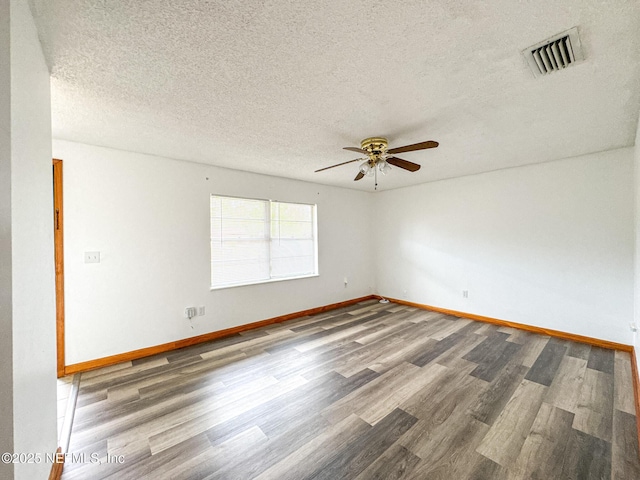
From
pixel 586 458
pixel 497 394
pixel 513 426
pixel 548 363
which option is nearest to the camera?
pixel 586 458

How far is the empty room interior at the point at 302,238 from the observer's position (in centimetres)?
123

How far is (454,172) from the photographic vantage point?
4.14m

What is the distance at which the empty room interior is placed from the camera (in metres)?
1.23

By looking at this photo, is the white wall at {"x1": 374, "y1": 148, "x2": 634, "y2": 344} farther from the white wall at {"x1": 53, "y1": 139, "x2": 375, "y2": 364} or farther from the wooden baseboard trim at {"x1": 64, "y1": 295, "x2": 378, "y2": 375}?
the white wall at {"x1": 53, "y1": 139, "x2": 375, "y2": 364}

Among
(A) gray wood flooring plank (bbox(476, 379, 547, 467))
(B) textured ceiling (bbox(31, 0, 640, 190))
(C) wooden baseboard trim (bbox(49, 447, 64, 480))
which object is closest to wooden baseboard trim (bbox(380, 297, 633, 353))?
(A) gray wood flooring plank (bbox(476, 379, 547, 467))

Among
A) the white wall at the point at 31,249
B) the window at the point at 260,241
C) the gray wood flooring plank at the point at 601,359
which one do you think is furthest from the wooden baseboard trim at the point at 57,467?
the gray wood flooring plank at the point at 601,359

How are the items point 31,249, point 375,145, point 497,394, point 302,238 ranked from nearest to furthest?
point 31,249
point 497,394
point 375,145
point 302,238

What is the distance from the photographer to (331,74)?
64.5 inches

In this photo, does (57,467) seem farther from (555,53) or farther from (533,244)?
(533,244)

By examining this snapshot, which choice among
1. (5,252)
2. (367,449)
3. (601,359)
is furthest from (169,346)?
(601,359)

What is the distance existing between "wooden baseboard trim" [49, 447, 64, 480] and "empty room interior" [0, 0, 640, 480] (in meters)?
0.02

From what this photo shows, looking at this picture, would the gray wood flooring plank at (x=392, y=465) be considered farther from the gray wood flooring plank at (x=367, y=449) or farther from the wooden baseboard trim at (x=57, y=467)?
the wooden baseboard trim at (x=57, y=467)

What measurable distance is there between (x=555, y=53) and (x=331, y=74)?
1304 millimetres

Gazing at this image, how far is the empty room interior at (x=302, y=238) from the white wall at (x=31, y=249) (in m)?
0.02
